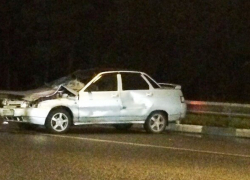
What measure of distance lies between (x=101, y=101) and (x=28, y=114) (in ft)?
5.76

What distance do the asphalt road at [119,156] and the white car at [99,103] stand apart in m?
0.39

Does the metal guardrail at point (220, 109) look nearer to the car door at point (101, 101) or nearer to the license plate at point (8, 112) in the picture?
the car door at point (101, 101)

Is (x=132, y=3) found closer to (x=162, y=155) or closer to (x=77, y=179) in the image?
(x=162, y=155)

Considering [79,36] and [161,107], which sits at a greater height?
[79,36]

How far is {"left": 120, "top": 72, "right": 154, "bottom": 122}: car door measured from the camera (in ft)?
55.6

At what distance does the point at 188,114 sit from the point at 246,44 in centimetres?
1046

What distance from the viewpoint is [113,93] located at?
16734 mm

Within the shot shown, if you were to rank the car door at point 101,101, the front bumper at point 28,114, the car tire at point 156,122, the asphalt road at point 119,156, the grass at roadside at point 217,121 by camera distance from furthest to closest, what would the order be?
the grass at roadside at point 217,121
the car tire at point 156,122
the car door at point 101,101
the front bumper at point 28,114
the asphalt road at point 119,156

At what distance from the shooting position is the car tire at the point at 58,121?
16156 millimetres

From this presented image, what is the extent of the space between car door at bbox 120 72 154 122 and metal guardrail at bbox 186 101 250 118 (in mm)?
2924

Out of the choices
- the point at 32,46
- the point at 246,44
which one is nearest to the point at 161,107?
the point at 246,44

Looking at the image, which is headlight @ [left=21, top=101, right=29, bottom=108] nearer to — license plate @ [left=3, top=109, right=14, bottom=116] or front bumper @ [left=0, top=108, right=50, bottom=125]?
front bumper @ [left=0, top=108, right=50, bottom=125]

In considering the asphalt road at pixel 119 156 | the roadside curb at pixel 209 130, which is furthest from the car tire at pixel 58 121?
the roadside curb at pixel 209 130

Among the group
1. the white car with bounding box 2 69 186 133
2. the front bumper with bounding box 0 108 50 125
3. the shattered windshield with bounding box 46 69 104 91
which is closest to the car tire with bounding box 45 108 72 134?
the white car with bounding box 2 69 186 133
